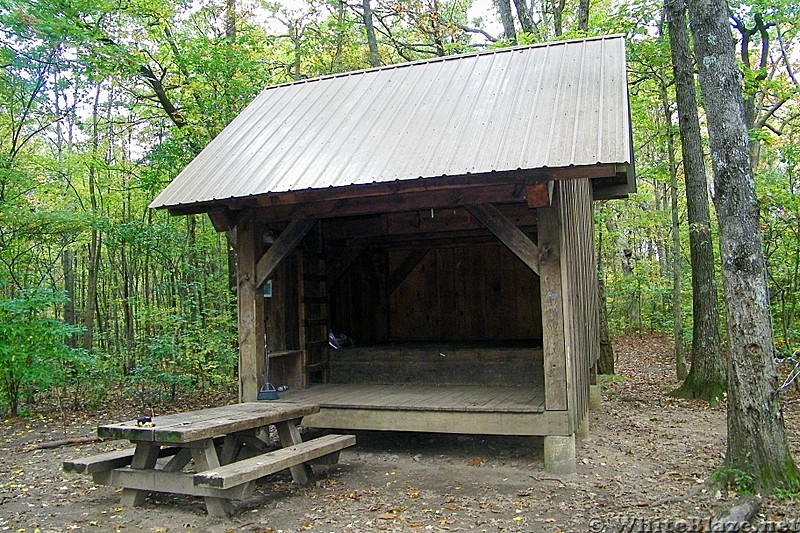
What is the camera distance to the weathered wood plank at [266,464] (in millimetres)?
4098

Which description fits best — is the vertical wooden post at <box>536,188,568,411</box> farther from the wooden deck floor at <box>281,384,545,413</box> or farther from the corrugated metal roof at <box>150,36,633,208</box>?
the corrugated metal roof at <box>150,36,633,208</box>

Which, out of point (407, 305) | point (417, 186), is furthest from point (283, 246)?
point (407, 305)

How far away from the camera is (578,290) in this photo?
6660 mm

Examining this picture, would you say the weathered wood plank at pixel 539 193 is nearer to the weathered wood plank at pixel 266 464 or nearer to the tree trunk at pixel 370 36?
the weathered wood plank at pixel 266 464

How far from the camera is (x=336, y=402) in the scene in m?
6.41

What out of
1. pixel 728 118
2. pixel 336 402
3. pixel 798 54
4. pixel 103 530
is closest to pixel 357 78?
pixel 336 402

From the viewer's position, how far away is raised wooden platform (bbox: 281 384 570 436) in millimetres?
5578

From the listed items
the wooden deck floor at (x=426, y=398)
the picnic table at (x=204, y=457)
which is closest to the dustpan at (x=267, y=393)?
the wooden deck floor at (x=426, y=398)

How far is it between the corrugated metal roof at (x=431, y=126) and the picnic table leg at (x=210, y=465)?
2293 mm

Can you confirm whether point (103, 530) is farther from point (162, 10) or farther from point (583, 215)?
point (162, 10)

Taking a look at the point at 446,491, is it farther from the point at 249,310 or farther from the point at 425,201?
the point at 249,310

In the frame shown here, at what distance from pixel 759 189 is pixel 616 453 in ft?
17.0

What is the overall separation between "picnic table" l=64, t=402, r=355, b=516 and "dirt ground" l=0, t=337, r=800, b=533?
184mm

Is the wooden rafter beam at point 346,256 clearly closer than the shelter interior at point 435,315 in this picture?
No
